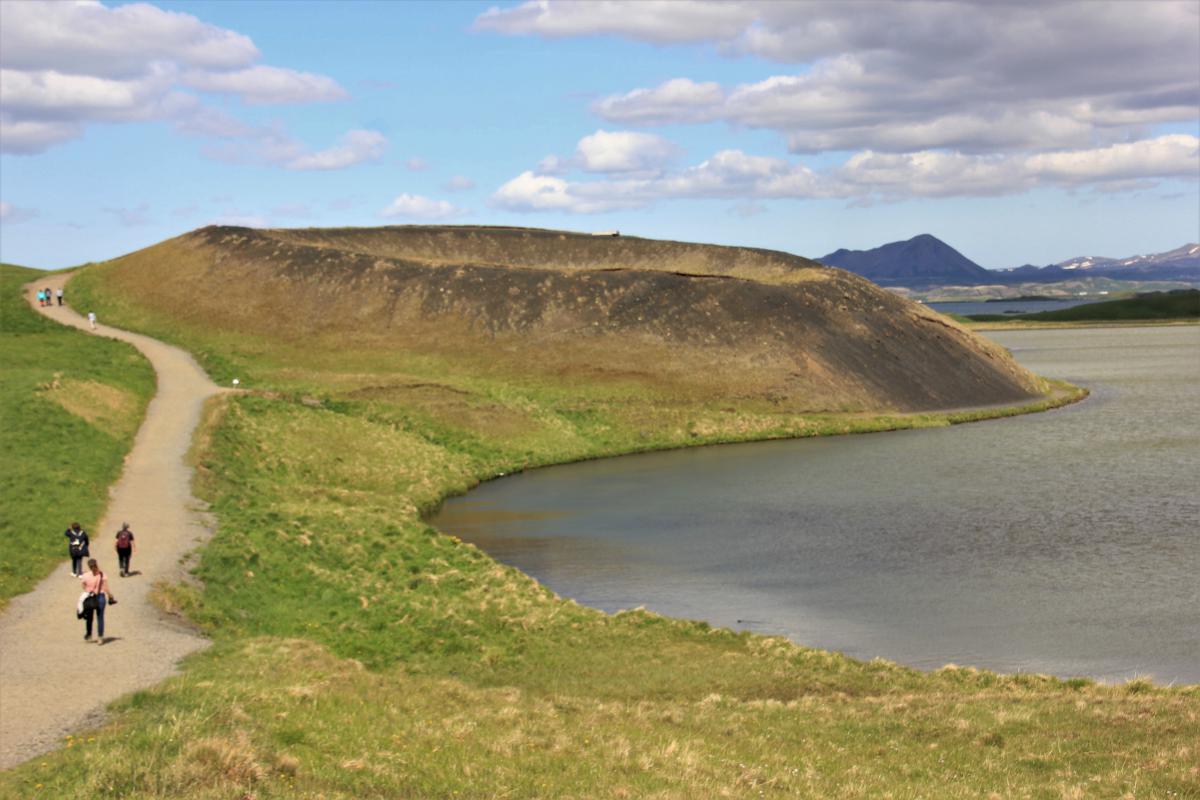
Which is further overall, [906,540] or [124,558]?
[906,540]

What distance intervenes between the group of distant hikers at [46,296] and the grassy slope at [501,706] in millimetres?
59267

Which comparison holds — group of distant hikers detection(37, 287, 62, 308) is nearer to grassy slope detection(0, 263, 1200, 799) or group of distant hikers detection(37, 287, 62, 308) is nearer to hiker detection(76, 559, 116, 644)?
grassy slope detection(0, 263, 1200, 799)

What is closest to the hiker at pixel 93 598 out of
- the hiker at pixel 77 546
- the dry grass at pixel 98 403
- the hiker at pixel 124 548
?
the hiker at pixel 124 548

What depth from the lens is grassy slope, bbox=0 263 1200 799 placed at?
A: 18.0 m

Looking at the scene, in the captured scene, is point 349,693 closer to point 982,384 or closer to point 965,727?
point 965,727

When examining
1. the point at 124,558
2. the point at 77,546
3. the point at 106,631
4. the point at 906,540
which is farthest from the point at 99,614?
the point at 906,540

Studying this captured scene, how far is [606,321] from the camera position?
94.6 meters

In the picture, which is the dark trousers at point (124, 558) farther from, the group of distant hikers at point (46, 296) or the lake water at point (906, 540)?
the group of distant hikers at point (46, 296)

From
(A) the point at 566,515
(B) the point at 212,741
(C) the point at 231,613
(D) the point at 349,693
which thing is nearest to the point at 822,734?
(D) the point at 349,693

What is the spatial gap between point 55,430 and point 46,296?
185 ft

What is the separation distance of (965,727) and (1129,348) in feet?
521

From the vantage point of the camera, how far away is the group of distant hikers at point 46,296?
10131 cm

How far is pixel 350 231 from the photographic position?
122 metres

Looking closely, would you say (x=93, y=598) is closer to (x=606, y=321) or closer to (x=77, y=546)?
(x=77, y=546)
